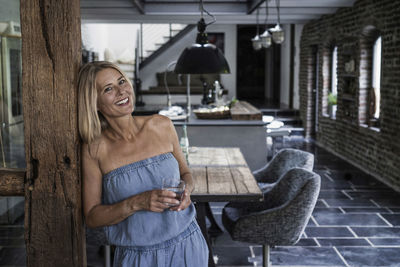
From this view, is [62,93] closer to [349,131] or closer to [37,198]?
[37,198]

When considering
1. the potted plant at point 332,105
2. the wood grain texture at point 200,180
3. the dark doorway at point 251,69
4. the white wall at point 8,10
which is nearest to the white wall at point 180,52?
the dark doorway at point 251,69

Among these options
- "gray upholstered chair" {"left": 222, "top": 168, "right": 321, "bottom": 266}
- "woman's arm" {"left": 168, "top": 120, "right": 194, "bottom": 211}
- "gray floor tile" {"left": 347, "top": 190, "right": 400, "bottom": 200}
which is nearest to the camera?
"woman's arm" {"left": 168, "top": 120, "right": 194, "bottom": 211}

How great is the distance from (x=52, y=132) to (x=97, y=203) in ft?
1.07

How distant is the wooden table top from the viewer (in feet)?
9.86

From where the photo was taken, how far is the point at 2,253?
3.79 m

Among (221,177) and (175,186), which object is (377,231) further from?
(175,186)

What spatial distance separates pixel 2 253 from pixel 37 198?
240 cm

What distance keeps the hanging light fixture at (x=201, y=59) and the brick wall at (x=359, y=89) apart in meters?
3.14

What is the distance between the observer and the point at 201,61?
422 cm

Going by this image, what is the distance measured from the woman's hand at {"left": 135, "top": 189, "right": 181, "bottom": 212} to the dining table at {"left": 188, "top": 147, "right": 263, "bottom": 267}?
1232 mm

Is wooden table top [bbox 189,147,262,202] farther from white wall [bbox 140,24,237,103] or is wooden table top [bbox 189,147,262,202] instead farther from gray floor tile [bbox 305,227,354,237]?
white wall [bbox 140,24,237,103]

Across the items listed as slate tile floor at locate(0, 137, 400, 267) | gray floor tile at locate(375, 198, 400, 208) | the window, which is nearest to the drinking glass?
slate tile floor at locate(0, 137, 400, 267)

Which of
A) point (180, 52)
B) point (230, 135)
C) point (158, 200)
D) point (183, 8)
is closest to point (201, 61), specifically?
point (230, 135)

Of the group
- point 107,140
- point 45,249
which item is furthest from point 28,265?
point 107,140
